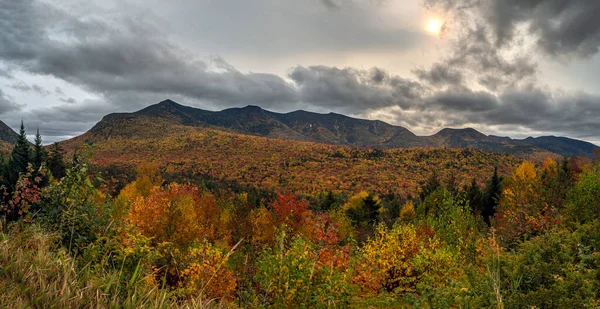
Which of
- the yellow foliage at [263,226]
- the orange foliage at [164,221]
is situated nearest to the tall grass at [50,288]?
the orange foliage at [164,221]

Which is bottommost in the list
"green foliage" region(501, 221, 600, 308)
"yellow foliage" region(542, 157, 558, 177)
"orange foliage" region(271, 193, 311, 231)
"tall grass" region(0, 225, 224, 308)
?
"orange foliage" region(271, 193, 311, 231)

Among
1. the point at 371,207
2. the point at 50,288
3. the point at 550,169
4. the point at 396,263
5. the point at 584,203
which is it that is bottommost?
the point at 371,207

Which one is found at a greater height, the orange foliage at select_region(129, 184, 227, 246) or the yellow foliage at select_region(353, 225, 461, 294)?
the yellow foliage at select_region(353, 225, 461, 294)

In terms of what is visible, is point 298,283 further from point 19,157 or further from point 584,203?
point 19,157

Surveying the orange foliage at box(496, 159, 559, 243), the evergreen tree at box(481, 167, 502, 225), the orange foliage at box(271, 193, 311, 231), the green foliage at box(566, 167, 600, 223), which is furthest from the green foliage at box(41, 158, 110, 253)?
the evergreen tree at box(481, 167, 502, 225)

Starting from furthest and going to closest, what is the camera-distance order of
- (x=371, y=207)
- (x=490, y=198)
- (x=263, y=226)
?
1. (x=371, y=207)
2. (x=490, y=198)
3. (x=263, y=226)

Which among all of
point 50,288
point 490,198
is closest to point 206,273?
point 50,288

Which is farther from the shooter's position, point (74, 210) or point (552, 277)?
point (552, 277)

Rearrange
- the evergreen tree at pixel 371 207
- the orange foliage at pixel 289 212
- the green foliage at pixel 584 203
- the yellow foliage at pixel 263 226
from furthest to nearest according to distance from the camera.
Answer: the evergreen tree at pixel 371 207
the orange foliage at pixel 289 212
the yellow foliage at pixel 263 226
the green foliage at pixel 584 203

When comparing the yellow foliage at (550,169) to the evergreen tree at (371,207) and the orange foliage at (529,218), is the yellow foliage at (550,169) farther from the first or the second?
the orange foliage at (529,218)

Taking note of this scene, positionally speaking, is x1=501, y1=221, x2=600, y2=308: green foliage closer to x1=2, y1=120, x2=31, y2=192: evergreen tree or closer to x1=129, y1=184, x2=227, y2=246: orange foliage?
x1=129, y1=184, x2=227, y2=246: orange foliage

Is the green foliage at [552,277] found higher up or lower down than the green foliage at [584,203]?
higher up


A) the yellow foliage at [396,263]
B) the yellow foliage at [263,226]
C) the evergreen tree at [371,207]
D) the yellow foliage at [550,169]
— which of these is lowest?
the evergreen tree at [371,207]

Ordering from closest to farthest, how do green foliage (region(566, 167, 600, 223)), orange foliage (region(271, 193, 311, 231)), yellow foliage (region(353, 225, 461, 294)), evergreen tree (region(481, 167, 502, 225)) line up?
yellow foliage (region(353, 225, 461, 294))
green foliage (region(566, 167, 600, 223))
orange foliage (region(271, 193, 311, 231))
evergreen tree (region(481, 167, 502, 225))
